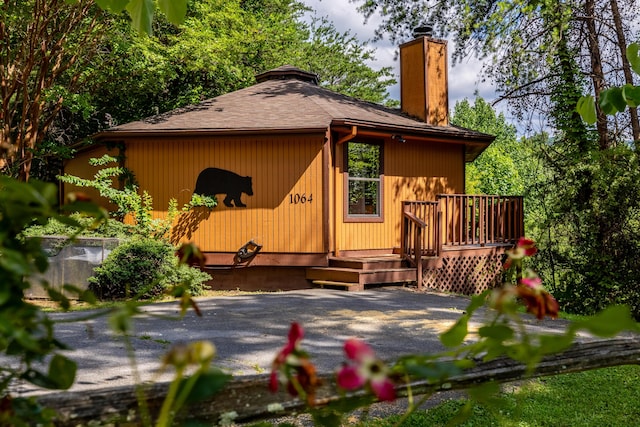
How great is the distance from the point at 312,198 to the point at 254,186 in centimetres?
135

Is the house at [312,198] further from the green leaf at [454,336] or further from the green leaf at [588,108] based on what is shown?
the green leaf at [454,336]

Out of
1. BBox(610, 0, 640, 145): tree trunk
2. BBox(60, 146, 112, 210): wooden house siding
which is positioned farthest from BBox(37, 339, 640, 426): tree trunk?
BBox(60, 146, 112, 210): wooden house siding

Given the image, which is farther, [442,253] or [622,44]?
[442,253]

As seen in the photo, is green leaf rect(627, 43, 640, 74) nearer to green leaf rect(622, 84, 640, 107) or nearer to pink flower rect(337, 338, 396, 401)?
green leaf rect(622, 84, 640, 107)

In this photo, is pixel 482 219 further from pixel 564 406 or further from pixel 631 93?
pixel 631 93

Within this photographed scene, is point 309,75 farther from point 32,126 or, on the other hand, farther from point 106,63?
point 32,126

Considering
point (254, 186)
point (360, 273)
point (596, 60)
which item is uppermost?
point (596, 60)

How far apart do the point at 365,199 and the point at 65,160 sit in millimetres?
9052

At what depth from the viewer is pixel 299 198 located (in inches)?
442

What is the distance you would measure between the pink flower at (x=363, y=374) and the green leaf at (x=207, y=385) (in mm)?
206

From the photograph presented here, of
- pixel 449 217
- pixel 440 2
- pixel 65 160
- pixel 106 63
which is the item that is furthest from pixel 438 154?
pixel 65 160

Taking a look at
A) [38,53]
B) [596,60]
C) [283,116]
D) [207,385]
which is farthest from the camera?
[38,53]

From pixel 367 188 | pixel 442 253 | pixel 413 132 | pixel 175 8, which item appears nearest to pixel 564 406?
pixel 175 8

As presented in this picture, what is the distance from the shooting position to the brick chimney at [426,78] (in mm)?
13445
